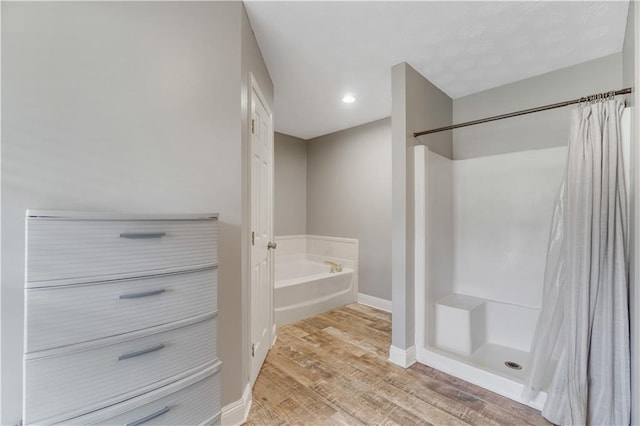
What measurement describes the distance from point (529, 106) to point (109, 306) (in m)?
3.17

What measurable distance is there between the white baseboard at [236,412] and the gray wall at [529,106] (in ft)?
9.09

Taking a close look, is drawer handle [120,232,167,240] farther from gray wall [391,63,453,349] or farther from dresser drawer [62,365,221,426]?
gray wall [391,63,453,349]

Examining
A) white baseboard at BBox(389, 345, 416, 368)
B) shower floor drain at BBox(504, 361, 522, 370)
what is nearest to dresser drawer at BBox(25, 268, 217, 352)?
white baseboard at BBox(389, 345, 416, 368)

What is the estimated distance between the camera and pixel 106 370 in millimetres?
934

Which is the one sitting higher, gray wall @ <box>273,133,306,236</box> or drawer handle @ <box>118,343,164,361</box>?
gray wall @ <box>273,133,306,236</box>

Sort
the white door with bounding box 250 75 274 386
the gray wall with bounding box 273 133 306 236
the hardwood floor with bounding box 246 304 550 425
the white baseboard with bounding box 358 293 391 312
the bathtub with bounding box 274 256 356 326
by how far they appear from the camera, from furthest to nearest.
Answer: the gray wall with bounding box 273 133 306 236 < the white baseboard with bounding box 358 293 391 312 < the bathtub with bounding box 274 256 356 326 < the white door with bounding box 250 75 274 386 < the hardwood floor with bounding box 246 304 550 425

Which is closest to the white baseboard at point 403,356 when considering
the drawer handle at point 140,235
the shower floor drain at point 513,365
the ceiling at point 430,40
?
the shower floor drain at point 513,365

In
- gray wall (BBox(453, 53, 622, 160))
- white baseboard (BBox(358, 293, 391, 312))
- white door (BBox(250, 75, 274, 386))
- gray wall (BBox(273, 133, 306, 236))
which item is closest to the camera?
white door (BBox(250, 75, 274, 386))

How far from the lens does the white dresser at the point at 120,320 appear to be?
0.83m

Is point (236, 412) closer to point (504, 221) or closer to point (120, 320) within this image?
point (120, 320)

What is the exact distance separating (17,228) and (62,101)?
0.51 meters

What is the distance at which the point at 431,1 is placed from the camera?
154cm

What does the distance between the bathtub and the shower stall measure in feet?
4.23

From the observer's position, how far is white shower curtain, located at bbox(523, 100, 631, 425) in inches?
55.2
